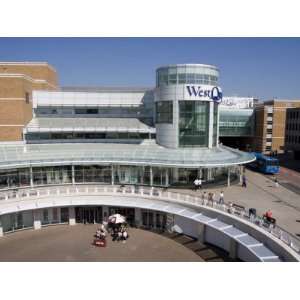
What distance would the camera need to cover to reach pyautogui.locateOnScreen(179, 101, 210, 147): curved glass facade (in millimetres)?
35938

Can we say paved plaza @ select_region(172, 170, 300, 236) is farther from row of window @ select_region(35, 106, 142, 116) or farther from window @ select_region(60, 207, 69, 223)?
row of window @ select_region(35, 106, 142, 116)

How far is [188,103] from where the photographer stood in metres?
35.8

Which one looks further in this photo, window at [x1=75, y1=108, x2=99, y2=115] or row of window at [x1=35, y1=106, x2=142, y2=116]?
window at [x1=75, y1=108, x2=99, y2=115]

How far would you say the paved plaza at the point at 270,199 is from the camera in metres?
22.2

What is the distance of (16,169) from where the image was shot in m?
31.8

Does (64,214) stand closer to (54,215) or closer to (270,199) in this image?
(54,215)

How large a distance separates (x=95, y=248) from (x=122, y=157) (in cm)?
1239

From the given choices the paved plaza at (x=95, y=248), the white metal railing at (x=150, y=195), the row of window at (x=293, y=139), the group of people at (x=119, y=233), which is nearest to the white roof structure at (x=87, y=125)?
the white metal railing at (x=150, y=195)

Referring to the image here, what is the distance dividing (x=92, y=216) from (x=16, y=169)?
34.3 ft

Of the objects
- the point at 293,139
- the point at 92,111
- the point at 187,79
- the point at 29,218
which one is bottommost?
the point at 29,218

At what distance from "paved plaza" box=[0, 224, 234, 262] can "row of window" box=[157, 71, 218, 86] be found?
62.2 feet

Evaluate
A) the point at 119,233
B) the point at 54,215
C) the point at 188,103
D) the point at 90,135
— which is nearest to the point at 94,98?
the point at 90,135

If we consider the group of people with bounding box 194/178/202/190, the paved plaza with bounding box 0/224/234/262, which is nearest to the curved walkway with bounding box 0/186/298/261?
the paved plaza with bounding box 0/224/234/262

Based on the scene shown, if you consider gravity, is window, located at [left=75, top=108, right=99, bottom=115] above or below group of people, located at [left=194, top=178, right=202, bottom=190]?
above
